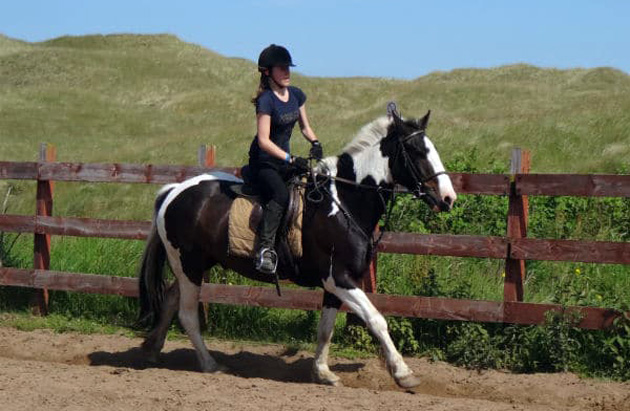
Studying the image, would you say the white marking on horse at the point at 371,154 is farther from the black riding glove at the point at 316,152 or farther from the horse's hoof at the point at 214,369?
the horse's hoof at the point at 214,369

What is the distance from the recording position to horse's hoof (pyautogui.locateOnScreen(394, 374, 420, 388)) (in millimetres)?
6801

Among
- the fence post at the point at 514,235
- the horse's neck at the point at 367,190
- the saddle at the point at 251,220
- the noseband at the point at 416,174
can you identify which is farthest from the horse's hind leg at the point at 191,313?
the fence post at the point at 514,235

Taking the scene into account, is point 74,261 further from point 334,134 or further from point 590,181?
point 334,134

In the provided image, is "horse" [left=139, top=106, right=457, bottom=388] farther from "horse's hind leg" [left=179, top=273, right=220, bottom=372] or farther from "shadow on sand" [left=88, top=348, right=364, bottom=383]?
"shadow on sand" [left=88, top=348, right=364, bottom=383]

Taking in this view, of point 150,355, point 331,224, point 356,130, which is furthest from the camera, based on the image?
point 356,130

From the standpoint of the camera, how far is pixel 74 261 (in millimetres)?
10625

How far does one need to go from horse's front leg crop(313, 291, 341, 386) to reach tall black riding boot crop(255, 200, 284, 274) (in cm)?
58

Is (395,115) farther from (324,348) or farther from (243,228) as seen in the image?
(324,348)

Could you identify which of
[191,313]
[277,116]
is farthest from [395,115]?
[191,313]

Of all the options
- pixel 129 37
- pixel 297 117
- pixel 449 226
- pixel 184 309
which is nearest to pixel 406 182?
pixel 297 117

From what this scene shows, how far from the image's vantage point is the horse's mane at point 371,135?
7.07m

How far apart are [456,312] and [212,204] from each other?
231 cm

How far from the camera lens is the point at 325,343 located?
288 inches

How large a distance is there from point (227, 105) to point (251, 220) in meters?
40.2
